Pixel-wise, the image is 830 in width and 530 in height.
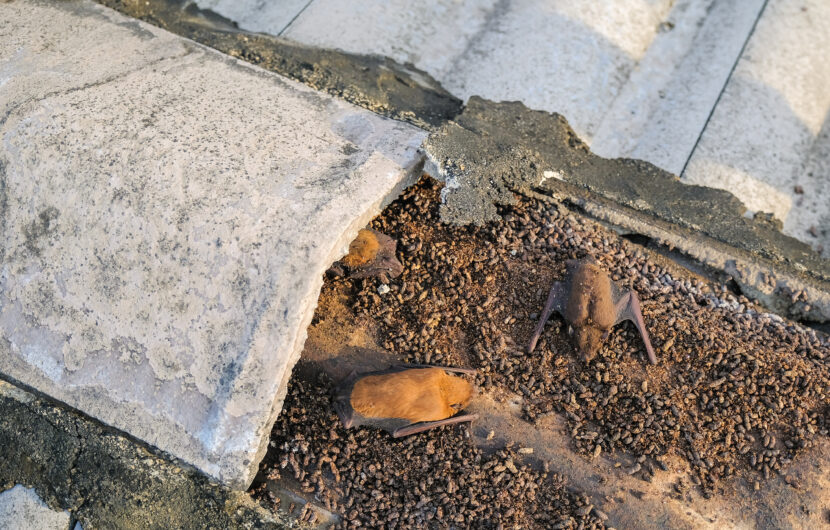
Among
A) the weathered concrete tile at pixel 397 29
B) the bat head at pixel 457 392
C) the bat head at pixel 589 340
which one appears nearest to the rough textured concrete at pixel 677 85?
the weathered concrete tile at pixel 397 29

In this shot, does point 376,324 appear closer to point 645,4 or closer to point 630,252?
point 630,252

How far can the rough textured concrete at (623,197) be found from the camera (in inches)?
123

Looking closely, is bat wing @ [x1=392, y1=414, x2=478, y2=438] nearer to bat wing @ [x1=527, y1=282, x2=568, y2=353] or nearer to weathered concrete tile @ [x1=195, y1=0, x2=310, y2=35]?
bat wing @ [x1=527, y1=282, x2=568, y2=353]

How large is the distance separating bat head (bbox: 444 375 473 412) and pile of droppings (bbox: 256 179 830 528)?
0.10 meters

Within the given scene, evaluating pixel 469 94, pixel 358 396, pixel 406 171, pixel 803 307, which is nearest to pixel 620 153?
pixel 469 94

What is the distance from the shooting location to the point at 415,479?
8.91 ft

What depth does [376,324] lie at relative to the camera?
304 centimetres

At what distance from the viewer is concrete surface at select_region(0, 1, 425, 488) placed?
2566mm

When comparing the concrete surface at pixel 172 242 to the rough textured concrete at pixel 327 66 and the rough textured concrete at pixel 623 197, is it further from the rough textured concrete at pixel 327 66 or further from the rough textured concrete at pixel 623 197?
the rough textured concrete at pixel 327 66

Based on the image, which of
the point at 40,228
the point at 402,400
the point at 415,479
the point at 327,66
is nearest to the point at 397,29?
the point at 327,66

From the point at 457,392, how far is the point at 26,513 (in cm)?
190

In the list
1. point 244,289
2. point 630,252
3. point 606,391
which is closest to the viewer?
point 244,289

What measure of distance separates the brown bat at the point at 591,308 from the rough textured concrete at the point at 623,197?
498 mm

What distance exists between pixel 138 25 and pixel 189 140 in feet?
3.87
